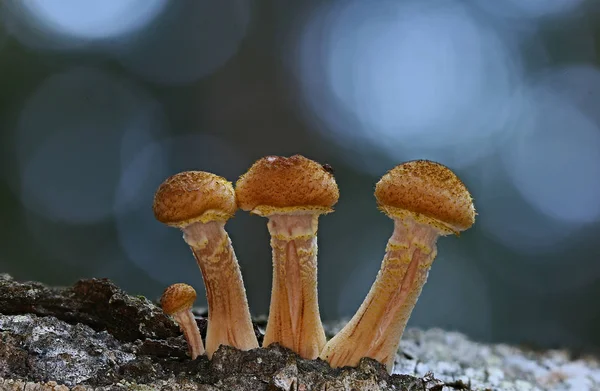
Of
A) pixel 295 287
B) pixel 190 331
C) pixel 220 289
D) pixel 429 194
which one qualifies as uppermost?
pixel 429 194

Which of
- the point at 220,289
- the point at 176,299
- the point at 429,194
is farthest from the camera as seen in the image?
the point at 220,289

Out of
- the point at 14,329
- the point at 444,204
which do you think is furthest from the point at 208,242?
the point at 444,204

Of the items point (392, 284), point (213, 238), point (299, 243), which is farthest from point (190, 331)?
point (392, 284)

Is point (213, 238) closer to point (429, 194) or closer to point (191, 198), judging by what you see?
point (191, 198)

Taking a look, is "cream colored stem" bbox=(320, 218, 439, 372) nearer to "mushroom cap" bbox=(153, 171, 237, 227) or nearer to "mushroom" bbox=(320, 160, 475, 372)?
"mushroom" bbox=(320, 160, 475, 372)

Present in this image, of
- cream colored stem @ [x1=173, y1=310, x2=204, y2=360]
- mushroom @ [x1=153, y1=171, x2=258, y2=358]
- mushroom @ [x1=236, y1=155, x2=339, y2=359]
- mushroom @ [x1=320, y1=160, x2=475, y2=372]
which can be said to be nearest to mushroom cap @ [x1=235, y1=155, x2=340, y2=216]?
mushroom @ [x1=236, y1=155, x2=339, y2=359]

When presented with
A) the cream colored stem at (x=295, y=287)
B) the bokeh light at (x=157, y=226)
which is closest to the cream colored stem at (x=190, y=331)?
the cream colored stem at (x=295, y=287)
